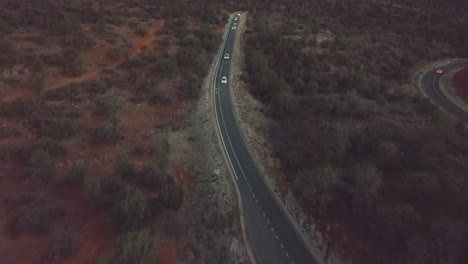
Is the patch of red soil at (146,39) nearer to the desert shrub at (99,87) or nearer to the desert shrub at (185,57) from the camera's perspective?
the desert shrub at (185,57)

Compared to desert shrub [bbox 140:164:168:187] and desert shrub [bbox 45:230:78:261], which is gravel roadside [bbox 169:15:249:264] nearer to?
desert shrub [bbox 140:164:168:187]

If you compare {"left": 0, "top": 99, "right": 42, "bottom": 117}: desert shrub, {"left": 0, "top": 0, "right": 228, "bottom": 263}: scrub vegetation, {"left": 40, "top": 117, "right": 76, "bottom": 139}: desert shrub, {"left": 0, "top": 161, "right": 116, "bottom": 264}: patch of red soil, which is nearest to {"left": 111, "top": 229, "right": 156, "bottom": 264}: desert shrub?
{"left": 0, "top": 0, "right": 228, "bottom": 263}: scrub vegetation

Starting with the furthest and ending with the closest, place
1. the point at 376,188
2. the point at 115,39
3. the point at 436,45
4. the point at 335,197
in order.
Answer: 1. the point at 436,45
2. the point at 115,39
3. the point at 335,197
4. the point at 376,188

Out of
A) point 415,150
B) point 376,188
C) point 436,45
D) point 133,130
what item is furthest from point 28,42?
point 436,45

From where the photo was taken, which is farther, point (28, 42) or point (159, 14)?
point (159, 14)

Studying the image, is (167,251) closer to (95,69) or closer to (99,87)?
(99,87)

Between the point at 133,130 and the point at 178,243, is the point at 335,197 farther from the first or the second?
the point at 133,130

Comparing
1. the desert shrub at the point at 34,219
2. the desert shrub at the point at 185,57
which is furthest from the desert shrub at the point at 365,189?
the desert shrub at the point at 185,57
